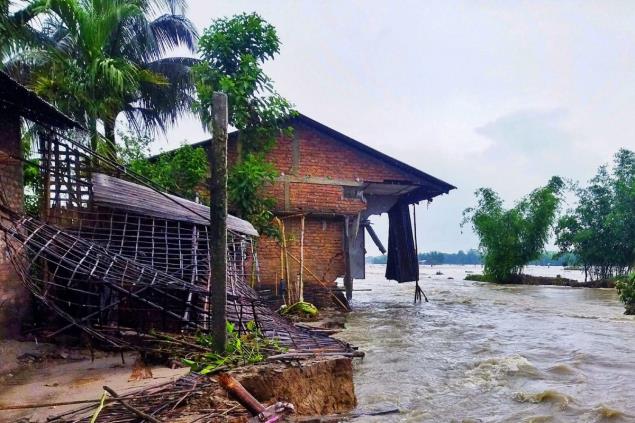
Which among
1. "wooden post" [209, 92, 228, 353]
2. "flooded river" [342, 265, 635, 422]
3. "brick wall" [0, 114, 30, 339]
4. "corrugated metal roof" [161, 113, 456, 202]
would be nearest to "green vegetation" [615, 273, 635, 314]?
"flooded river" [342, 265, 635, 422]

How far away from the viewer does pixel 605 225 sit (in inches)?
1056

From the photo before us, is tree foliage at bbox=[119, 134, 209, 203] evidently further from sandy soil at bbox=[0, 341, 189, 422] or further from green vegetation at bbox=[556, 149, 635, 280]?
green vegetation at bbox=[556, 149, 635, 280]

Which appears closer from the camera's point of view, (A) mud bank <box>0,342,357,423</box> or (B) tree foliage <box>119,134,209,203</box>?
(A) mud bank <box>0,342,357,423</box>

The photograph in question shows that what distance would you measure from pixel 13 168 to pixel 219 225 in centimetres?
328

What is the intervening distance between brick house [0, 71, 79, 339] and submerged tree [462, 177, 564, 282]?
27.7 meters

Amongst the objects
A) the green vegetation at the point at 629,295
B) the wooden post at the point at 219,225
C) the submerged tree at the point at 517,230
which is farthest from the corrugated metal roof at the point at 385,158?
the submerged tree at the point at 517,230

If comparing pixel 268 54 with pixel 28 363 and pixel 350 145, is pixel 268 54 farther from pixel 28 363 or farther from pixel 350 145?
pixel 28 363

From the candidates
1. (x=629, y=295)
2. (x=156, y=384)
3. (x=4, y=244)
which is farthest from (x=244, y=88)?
(x=629, y=295)

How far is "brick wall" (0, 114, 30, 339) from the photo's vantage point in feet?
18.7

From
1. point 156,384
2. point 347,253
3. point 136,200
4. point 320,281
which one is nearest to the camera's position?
point 156,384

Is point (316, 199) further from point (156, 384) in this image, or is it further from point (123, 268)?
point (156, 384)

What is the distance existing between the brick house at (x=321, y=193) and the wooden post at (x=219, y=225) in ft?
26.1

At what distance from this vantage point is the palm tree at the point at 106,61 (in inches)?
382

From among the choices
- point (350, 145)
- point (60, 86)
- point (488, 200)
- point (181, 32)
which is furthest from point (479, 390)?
point (488, 200)
